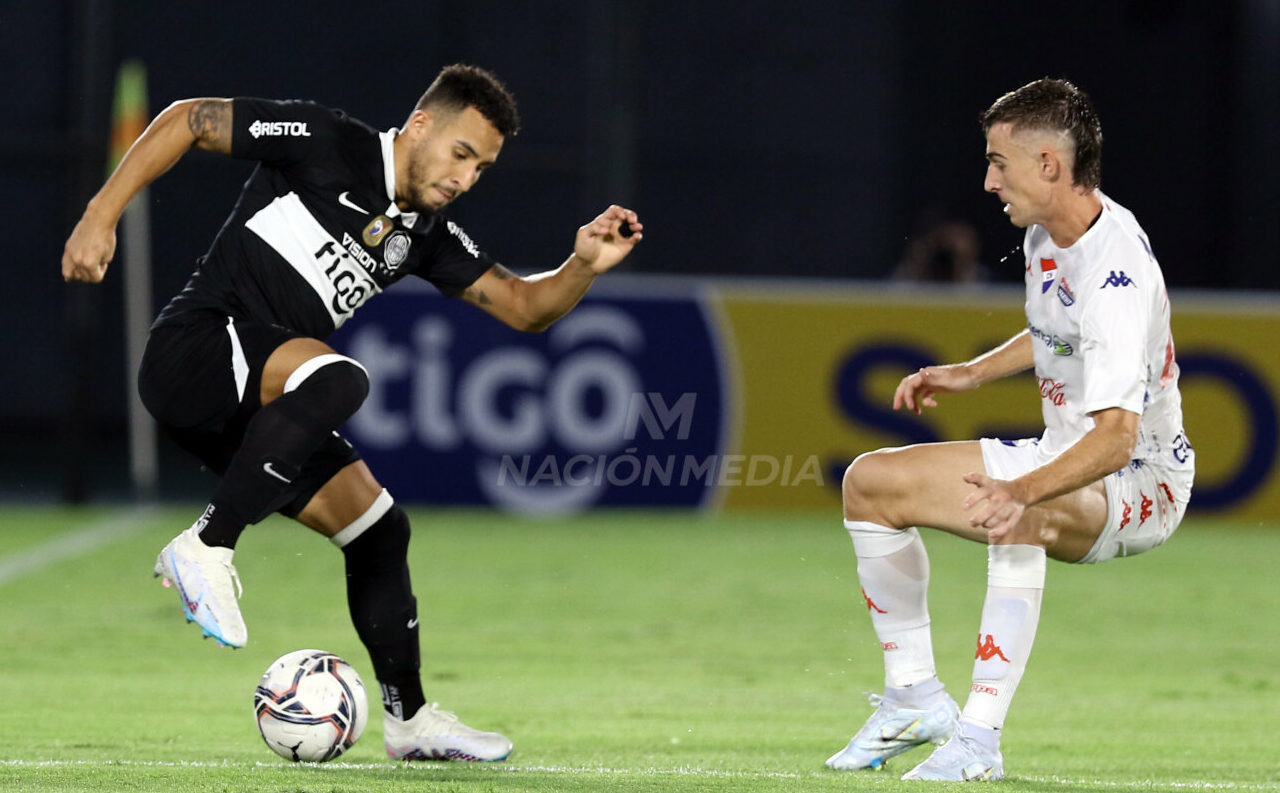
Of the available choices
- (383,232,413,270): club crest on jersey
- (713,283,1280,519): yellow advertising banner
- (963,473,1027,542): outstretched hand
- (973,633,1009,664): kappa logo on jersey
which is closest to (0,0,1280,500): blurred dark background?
(713,283,1280,519): yellow advertising banner

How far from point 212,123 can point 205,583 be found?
1219mm

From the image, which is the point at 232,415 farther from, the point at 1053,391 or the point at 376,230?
the point at 1053,391

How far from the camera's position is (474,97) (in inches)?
184

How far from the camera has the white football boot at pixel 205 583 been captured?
407cm

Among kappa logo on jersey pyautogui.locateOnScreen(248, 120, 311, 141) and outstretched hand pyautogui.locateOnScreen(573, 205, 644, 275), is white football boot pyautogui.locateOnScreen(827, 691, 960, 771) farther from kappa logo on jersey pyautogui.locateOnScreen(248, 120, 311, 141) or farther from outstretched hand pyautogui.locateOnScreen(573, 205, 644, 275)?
kappa logo on jersey pyautogui.locateOnScreen(248, 120, 311, 141)

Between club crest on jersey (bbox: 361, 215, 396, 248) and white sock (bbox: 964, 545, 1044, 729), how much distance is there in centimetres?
183

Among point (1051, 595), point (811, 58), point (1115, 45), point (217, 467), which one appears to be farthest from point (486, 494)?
point (1115, 45)

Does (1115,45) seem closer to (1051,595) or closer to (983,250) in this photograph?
(983,250)

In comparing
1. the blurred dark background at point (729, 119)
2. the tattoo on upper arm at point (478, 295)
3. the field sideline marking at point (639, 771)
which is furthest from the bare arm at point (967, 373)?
the blurred dark background at point (729, 119)

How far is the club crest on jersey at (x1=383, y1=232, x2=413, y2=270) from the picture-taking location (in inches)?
189

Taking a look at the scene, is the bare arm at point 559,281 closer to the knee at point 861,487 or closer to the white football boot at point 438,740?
the knee at point 861,487

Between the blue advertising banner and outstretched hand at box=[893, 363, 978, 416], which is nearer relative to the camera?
outstretched hand at box=[893, 363, 978, 416]

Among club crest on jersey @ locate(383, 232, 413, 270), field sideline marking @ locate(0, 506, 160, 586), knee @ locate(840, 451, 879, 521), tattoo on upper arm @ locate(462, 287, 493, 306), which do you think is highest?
club crest on jersey @ locate(383, 232, 413, 270)

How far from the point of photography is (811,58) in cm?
1769
